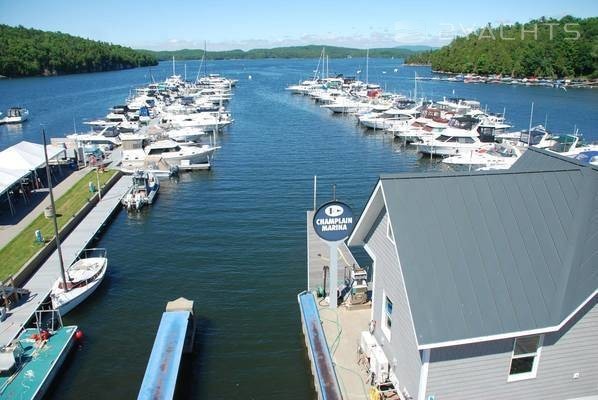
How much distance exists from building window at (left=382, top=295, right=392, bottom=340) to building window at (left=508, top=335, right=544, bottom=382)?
3512mm

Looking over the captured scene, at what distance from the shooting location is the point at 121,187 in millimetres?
41031

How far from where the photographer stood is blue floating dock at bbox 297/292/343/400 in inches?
574

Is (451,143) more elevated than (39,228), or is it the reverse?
(451,143)

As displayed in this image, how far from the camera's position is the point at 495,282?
12.0 metres

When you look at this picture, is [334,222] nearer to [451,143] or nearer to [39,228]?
[39,228]

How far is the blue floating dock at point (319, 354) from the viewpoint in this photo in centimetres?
1458

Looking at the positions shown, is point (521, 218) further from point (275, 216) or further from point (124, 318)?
point (275, 216)

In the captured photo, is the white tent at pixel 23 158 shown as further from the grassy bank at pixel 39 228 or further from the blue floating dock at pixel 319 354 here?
the blue floating dock at pixel 319 354

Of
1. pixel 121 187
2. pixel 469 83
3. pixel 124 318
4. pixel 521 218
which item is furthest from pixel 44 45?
pixel 521 218

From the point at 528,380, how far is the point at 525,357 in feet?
2.22

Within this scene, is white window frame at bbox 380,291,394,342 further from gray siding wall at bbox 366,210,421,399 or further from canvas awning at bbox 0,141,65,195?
canvas awning at bbox 0,141,65,195

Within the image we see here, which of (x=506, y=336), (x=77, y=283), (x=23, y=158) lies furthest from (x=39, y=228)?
(x=506, y=336)

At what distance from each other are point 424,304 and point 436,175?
3531mm

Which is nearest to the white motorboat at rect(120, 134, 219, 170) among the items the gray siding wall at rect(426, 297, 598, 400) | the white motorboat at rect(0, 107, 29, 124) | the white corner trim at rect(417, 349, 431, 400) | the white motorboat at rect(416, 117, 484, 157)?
the white motorboat at rect(416, 117, 484, 157)
